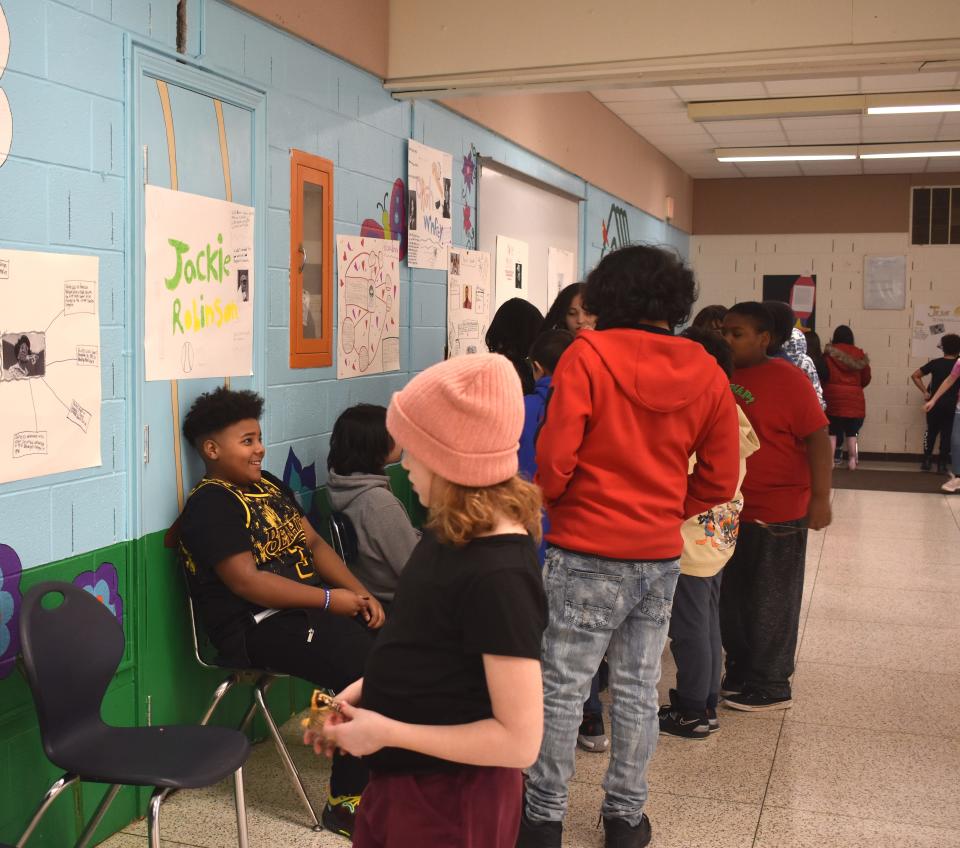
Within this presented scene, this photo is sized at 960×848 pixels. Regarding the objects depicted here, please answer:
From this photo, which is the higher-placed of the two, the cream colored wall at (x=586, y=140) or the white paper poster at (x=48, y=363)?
the cream colored wall at (x=586, y=140)

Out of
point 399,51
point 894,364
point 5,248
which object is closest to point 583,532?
point 5,248

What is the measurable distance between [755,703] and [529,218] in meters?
3.02

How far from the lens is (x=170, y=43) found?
2.67 meters

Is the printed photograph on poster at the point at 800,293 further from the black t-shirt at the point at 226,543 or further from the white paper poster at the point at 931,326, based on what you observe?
the black t-shirt at the point at 226,543

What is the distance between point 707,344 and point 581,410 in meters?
1.00

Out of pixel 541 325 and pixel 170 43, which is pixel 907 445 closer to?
pixel 541 325

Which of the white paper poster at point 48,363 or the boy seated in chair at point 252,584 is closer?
the white paper poster at point 48,363

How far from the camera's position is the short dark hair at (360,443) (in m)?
3.19

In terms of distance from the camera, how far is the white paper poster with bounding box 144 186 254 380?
104 inches

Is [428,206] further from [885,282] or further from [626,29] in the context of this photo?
[885,282]

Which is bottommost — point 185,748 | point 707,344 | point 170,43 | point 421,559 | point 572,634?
point 185,748

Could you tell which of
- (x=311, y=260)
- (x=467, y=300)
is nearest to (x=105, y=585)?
(x=311, y=260)

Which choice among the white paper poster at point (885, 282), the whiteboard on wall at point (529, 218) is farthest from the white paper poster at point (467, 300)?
the white paper poster at point (885, 282)

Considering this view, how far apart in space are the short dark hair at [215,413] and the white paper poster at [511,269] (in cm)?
245
